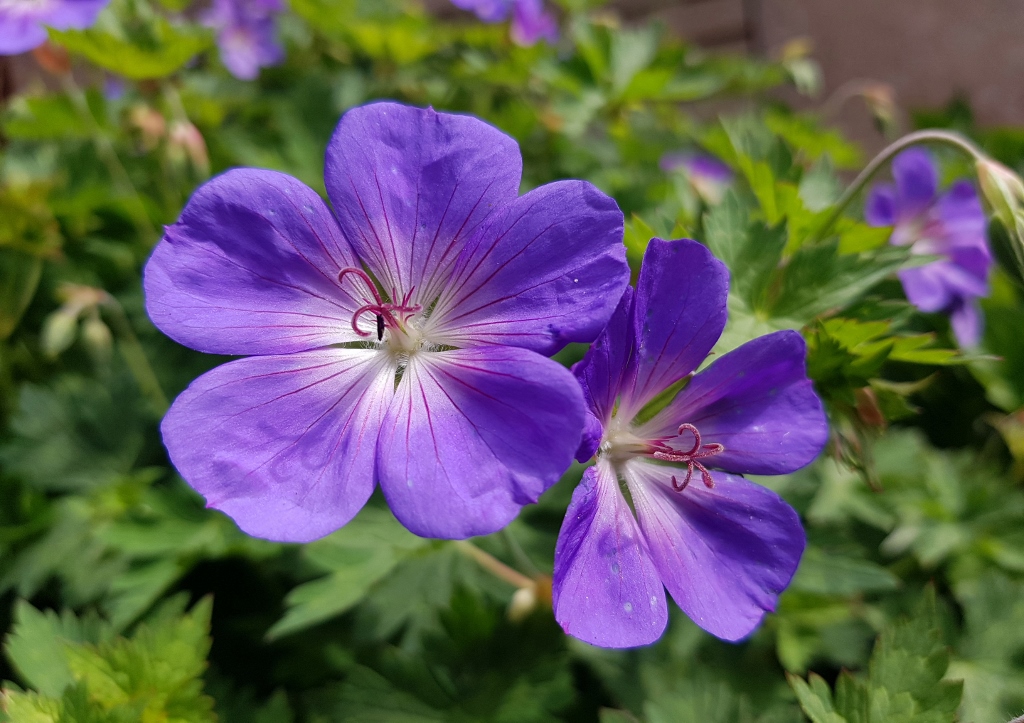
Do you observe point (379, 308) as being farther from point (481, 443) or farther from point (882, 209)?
point (882, 209)

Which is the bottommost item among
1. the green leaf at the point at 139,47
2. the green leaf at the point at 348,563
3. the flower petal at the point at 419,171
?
the green leaf at the point at 348,563

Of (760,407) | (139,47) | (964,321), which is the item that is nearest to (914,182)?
(964,321)

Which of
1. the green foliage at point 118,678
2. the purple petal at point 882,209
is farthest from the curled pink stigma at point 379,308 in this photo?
the purple petal at point 882,209

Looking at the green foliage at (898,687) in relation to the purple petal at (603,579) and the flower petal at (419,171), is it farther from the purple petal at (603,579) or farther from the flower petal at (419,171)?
the flower petal at (419,171)

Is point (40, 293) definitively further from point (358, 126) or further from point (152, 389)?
point (358, 126)

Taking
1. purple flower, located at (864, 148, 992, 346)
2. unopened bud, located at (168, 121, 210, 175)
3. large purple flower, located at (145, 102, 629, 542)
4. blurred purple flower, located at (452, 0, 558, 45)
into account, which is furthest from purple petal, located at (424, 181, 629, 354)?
blurred purple flower, located at (452, 0, 558, 45)
